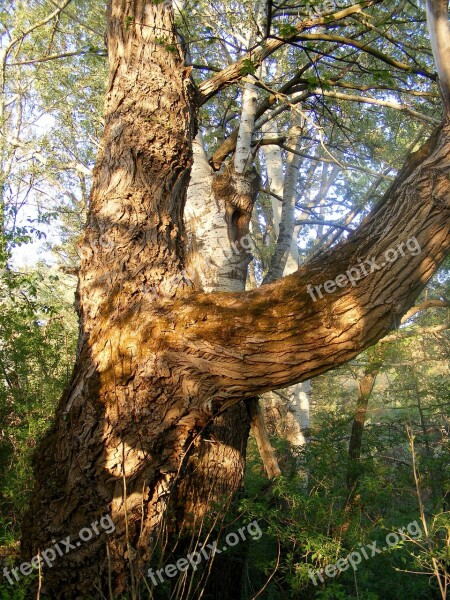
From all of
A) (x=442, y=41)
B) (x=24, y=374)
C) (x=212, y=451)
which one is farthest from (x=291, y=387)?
(x=442, y=41)

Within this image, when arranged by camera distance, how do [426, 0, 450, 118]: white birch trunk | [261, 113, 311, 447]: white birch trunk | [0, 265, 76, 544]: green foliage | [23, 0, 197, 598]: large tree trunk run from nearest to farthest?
1. [426, 0, 450, 118]: white birch trunk
2. [23, 0, 197, 598]: large tree trunk
3. [0, 265, 76, 544]: green foliage
4. [261, 113, 311, 447]: white birch trunk

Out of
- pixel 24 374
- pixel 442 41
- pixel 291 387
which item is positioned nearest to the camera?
pixel 442 41

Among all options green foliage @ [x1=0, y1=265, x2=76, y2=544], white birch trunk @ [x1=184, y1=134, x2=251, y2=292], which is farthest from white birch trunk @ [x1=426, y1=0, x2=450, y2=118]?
green foliage @ [x1=0, y1=265, x2=76, y2=544]

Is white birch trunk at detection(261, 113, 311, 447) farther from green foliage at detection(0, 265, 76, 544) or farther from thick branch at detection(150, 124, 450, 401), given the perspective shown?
thick branch at detection(150, 124, 450, 401)

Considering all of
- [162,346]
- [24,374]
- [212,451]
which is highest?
[24,374]

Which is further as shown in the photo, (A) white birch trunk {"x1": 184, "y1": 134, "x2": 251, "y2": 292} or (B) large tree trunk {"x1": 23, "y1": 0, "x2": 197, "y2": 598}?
(A) white birch trunk {"x1": 184, "y1": 134, "x2": 251, "y2": 292}

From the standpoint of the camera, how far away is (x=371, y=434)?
287 inches

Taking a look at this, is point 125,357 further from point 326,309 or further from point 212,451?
point 212,451

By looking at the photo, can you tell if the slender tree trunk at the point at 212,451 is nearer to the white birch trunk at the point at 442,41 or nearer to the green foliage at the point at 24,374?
the green foliage at the point at 24,374

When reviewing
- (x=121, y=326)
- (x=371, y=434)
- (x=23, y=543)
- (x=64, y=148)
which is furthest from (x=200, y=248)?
(x=64, y=148)

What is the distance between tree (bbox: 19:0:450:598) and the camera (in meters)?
2.56

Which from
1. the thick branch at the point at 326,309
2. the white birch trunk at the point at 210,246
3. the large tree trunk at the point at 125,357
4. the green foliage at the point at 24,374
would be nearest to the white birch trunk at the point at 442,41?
the thick branch at the point at 326,309

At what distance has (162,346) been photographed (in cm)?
275

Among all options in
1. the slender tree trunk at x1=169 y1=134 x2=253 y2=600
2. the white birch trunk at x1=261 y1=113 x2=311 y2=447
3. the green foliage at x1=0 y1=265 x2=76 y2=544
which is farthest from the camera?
the white birch trunk at x1=261 y1=113 x2=311 y2=447
